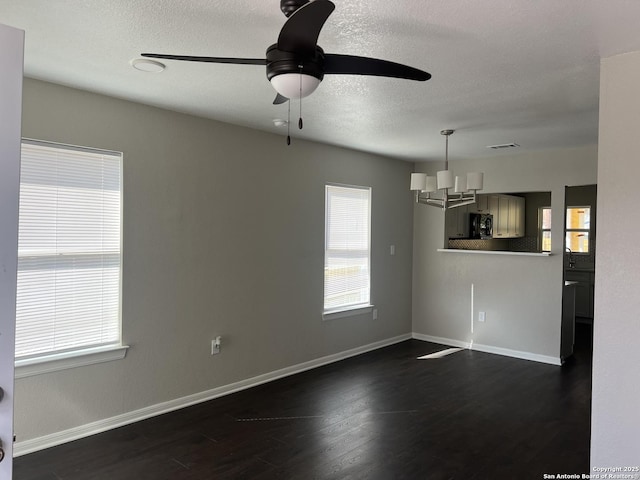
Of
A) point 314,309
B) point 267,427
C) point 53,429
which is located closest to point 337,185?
point 314,309

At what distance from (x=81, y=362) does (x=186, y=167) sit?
1667mm

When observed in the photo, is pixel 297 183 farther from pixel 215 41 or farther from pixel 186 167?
pixel 215 41

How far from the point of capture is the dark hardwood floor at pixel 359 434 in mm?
2871

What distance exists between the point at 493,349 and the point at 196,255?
3870mm

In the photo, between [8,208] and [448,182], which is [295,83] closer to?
[8,208]

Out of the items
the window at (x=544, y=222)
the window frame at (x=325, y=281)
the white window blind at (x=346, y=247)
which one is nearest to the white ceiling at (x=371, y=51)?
the window frame at (x=325, y=281)

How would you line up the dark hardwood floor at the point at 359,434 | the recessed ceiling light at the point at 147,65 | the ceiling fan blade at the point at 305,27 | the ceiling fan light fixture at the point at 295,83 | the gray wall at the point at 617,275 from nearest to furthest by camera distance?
the ceiling fan blade at the point at 305,27 < the ceiling fan light fixture at the point at 295,83 < the gray wall at the point at 617,275 < the recessed ceiling light at the point at 147,65 < the dark hardwood floor at the point at 359,434

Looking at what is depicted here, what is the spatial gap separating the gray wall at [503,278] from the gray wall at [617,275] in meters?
2.93

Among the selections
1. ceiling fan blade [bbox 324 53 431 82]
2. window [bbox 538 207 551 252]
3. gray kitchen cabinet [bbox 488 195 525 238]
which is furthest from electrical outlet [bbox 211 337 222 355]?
window [bbox 538 207 551 252]

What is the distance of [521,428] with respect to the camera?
3521mm

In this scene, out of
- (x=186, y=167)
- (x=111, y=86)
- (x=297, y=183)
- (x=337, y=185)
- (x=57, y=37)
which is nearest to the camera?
(x=57, y=37)

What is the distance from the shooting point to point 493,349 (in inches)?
227

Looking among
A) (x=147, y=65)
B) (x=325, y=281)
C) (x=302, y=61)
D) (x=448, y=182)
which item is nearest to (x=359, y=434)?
(x=325, y=281)

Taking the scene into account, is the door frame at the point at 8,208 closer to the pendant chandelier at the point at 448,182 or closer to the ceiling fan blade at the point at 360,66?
the ceiling fan blade at the point at 360,66
